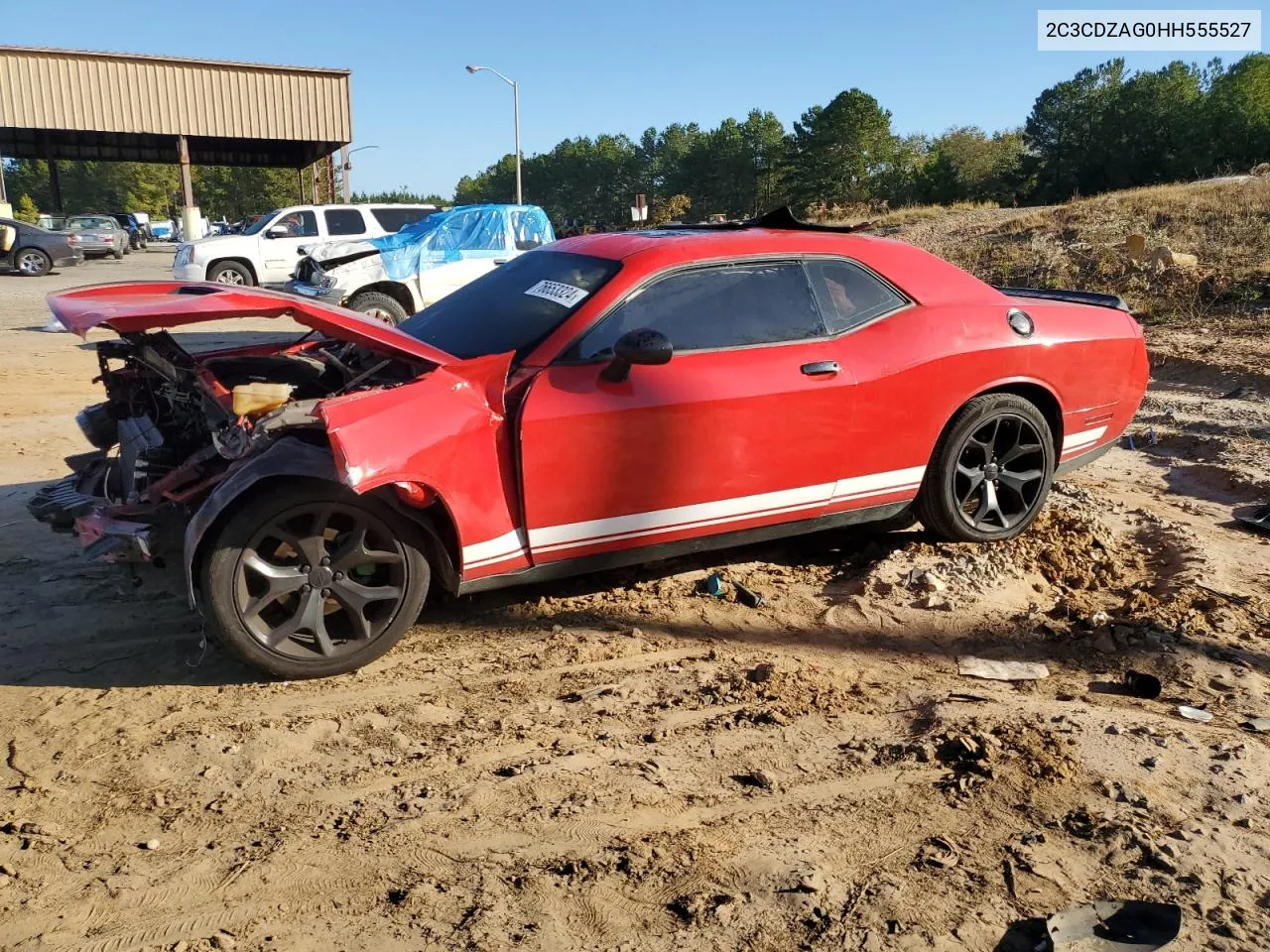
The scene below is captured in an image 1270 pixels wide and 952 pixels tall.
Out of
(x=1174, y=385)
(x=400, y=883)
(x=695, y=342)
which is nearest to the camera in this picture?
(x=400, y=883)

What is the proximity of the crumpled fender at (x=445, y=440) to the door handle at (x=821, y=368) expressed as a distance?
1.31 meters

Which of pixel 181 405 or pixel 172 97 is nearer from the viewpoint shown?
pixel 181 405

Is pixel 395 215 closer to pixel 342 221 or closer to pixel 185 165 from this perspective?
pixel 342 221

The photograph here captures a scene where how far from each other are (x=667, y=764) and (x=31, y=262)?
27.0 m

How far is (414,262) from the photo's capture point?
12.1 meters

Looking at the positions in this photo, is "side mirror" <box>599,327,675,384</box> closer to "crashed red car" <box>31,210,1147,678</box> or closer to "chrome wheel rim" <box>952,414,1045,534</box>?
"crashed red car" <box>31,210,1147,678</box>

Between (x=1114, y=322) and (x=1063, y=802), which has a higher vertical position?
(x=1114, y=322)

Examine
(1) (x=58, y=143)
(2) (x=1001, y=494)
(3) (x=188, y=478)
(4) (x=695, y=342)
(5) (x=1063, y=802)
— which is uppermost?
(1) (x=58, y=143)

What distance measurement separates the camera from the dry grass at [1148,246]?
Result: 532 inches

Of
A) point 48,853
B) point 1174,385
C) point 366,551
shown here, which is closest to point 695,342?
point 366,551

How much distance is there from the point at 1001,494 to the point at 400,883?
11.9 feet

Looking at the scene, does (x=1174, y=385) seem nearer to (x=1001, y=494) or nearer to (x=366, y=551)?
(x=1001, y=494)

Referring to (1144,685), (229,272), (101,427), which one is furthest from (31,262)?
(1144,685)

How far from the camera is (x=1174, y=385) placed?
970 centimetres
